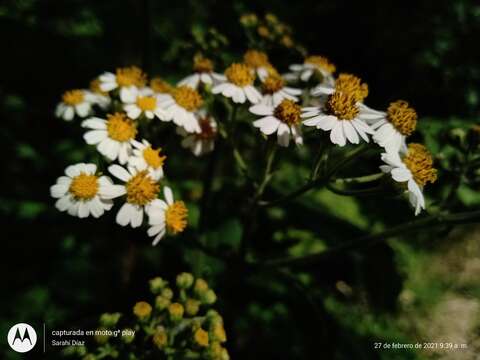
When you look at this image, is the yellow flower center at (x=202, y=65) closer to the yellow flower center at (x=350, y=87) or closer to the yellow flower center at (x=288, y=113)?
the yellow flower center at (x=288, y=113)

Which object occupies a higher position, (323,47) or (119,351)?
(323,47)

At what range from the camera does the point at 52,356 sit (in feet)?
6.28

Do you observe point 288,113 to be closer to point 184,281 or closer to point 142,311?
point 184,281

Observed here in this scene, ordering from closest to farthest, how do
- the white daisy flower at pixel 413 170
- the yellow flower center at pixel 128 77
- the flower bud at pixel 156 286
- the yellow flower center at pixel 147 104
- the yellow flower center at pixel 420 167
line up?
the white daisy flower at pixel 413 170
the yellow flower center at pixel 420 167
the flower bud at pixel 156 286
the yellow flower center at pixel 147 104
the yellow flower center at pixel 128 77

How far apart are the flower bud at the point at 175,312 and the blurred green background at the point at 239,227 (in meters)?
0.47

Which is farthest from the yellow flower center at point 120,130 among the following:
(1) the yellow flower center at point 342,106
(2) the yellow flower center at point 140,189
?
(1) the yellow flower center at point 342,106

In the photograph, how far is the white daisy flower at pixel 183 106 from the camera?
189 centimetres

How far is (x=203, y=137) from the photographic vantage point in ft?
6.66

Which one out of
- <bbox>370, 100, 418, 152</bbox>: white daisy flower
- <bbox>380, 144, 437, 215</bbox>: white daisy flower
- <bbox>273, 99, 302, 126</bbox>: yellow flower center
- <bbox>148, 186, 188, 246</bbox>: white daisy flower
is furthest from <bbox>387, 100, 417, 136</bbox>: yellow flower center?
<bbox>148, 186, 188, 246</bbox>: white daisy flower

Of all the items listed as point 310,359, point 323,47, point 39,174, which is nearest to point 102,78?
point 39,174

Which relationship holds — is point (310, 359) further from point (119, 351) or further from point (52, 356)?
point (52, 356)

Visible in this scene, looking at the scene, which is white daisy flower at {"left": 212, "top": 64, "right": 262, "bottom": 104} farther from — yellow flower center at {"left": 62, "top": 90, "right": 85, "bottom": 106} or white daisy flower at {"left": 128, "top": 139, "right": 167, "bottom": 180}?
yellow flower center at {"left": 62, "top": 90, "right": 85, "bottom": 106}

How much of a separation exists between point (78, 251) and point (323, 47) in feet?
11.9

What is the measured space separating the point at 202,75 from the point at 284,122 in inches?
24.3
